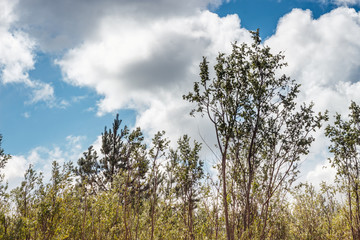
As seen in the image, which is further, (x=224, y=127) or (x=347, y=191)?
(x=347, y=191)

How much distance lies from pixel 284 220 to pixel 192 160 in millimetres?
7035

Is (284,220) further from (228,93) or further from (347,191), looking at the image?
(228,93)

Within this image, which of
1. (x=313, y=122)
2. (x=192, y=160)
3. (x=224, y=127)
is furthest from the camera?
(x=192, y=160)

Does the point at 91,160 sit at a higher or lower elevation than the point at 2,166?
higher

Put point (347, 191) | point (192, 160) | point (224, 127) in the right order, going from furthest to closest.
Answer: point (192, 160), point (347, 191), point (224, 127)

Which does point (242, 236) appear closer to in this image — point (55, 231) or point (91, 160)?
point (55, 231)

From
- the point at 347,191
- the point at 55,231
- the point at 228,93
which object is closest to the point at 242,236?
the point at 228,93

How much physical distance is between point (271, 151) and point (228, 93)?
283 cm

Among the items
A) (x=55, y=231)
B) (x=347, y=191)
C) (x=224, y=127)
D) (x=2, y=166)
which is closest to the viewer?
(x=55, y=231)

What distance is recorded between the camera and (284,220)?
16062 mm

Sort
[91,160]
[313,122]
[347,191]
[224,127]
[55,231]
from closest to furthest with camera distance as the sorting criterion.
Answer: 1. [55,231]
2. [224,127]
3. [313,122]
4. [347,191]
5. [91,160]

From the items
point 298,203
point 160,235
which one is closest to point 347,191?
point 298,203

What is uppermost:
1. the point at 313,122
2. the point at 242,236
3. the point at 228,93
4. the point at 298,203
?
the point at 228,93

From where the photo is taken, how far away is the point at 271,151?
10.4 meters
